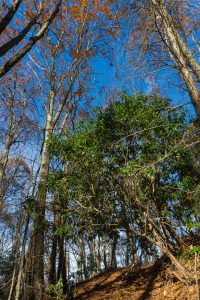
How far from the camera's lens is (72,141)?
6684mm

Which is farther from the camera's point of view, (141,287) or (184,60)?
(141,287)

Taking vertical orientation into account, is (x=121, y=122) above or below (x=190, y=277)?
above

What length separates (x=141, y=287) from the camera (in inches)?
274

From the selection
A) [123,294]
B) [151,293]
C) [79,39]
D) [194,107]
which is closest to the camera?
[194,107]

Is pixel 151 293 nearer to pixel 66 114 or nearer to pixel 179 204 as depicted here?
pixel 179 204

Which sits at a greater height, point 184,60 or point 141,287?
point 184,60

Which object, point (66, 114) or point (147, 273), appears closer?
point (147, 273)

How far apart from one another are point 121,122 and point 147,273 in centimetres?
388

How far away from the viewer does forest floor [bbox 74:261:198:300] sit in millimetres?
5789

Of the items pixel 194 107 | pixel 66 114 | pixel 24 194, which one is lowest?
pixel 24 194

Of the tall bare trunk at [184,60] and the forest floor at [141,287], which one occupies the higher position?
the tall bare trunk at [184,60]

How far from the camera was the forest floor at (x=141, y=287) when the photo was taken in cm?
579

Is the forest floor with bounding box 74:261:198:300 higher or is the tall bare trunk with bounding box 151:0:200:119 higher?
the tall bare trunk with bounding box 151:0:200:119

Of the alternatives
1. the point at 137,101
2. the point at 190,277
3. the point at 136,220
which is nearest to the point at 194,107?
the point at 137,101
